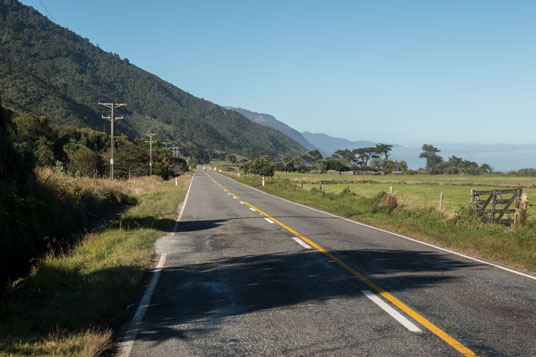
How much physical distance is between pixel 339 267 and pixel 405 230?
23.9ft

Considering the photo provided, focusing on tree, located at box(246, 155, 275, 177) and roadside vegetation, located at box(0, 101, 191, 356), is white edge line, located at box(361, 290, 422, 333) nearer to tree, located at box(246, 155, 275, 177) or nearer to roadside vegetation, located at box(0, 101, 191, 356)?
roadside vegetation, located at box(0, 101, 191, 356)

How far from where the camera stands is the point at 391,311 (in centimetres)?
533

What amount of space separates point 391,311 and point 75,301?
4354mm

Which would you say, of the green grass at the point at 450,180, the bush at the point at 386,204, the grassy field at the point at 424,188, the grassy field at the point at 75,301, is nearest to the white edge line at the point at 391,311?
the grassy field at the point at 75,301

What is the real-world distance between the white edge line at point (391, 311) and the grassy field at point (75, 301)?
11.0 feet

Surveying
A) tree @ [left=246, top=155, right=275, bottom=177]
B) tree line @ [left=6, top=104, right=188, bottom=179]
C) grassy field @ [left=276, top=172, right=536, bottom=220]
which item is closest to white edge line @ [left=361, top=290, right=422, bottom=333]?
grassy field @ [left=276, top=172, right=536, bottom=220]

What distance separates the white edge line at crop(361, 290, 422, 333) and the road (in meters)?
0.01

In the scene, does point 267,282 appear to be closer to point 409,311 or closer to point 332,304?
point 332,304

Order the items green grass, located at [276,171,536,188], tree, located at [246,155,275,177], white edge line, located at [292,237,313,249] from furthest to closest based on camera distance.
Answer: tree, located at [246,155,275,177] < green grass, located at [276,171,536,188] < white edge line, located at [292,237,313,249]

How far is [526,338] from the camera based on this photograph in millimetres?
4492

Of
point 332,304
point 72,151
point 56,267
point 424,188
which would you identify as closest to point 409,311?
point 332,304

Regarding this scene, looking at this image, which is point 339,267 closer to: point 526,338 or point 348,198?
point 526,338

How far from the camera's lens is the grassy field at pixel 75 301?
13.8 ft

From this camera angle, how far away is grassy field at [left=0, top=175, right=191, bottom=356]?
422cm
